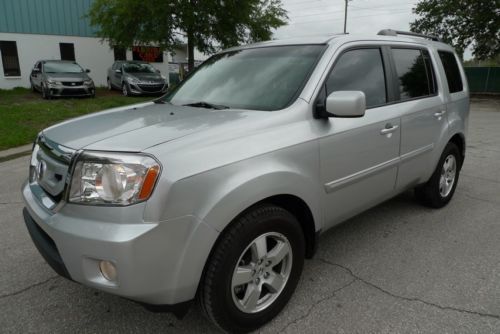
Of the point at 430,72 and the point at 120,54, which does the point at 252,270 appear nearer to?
the point at 430,72

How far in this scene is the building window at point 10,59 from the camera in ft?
64.3

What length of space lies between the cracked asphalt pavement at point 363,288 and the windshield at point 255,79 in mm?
1361

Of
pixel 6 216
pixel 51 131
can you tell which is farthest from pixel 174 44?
pixel 51 131

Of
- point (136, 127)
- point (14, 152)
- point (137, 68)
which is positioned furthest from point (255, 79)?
point (137, 68)

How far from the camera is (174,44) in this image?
16641 mm

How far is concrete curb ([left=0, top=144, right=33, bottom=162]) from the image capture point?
289 inches

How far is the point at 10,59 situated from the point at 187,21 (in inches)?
416

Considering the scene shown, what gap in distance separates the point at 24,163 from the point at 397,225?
5992 millimetres

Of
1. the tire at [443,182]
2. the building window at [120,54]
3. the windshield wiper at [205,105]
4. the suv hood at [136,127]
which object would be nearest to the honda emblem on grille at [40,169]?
the suv hood at [136,127]

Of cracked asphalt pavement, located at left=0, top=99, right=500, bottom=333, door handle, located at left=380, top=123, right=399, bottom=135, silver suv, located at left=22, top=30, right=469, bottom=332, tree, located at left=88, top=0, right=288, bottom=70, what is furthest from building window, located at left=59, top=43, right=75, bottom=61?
door handle, located at left=380, top=123, right=399, bottom=135

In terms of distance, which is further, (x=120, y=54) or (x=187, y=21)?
(x=120, y=54)

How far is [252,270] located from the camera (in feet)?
7.56

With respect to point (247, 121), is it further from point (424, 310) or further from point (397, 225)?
point (397, 225)

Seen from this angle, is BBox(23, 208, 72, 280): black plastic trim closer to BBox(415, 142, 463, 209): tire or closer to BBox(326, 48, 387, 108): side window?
BBox(326, 48, 387, 108): side window
